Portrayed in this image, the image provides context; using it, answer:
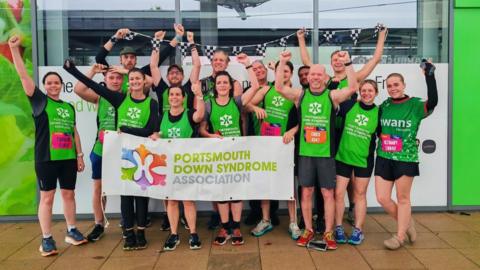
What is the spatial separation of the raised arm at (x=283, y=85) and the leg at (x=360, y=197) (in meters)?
1.07

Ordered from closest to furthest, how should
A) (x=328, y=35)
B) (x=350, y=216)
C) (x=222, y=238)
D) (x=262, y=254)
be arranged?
(x=262, y=254), (x=222, y=238), (x=350, y=216), (x=328, y=35)

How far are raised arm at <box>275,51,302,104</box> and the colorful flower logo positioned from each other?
4.61 feet

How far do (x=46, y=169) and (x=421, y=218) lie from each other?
178 inches

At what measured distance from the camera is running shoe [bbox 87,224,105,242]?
207 inches

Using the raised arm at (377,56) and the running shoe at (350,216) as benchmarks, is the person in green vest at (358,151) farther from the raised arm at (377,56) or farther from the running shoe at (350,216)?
the running shoe at (350,216)

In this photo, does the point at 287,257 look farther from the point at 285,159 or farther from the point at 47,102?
the point at 47,102

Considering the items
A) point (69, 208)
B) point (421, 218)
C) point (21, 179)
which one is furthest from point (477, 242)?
point (21, 179)

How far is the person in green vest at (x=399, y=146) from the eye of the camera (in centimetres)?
468

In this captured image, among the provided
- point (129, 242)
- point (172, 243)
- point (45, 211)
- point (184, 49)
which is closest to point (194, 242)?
point (172, 243)

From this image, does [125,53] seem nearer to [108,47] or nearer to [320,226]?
[108,47]

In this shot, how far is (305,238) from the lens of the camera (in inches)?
194

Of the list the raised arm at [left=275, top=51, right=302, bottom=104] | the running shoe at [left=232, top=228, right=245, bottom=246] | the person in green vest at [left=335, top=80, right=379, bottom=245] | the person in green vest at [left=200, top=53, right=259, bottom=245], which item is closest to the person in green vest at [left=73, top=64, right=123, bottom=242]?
the person in green vest at [left=200, top=53, right=259, bottom=245]

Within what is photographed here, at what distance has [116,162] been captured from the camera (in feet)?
16.4

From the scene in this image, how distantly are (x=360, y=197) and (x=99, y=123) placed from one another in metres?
3.04
